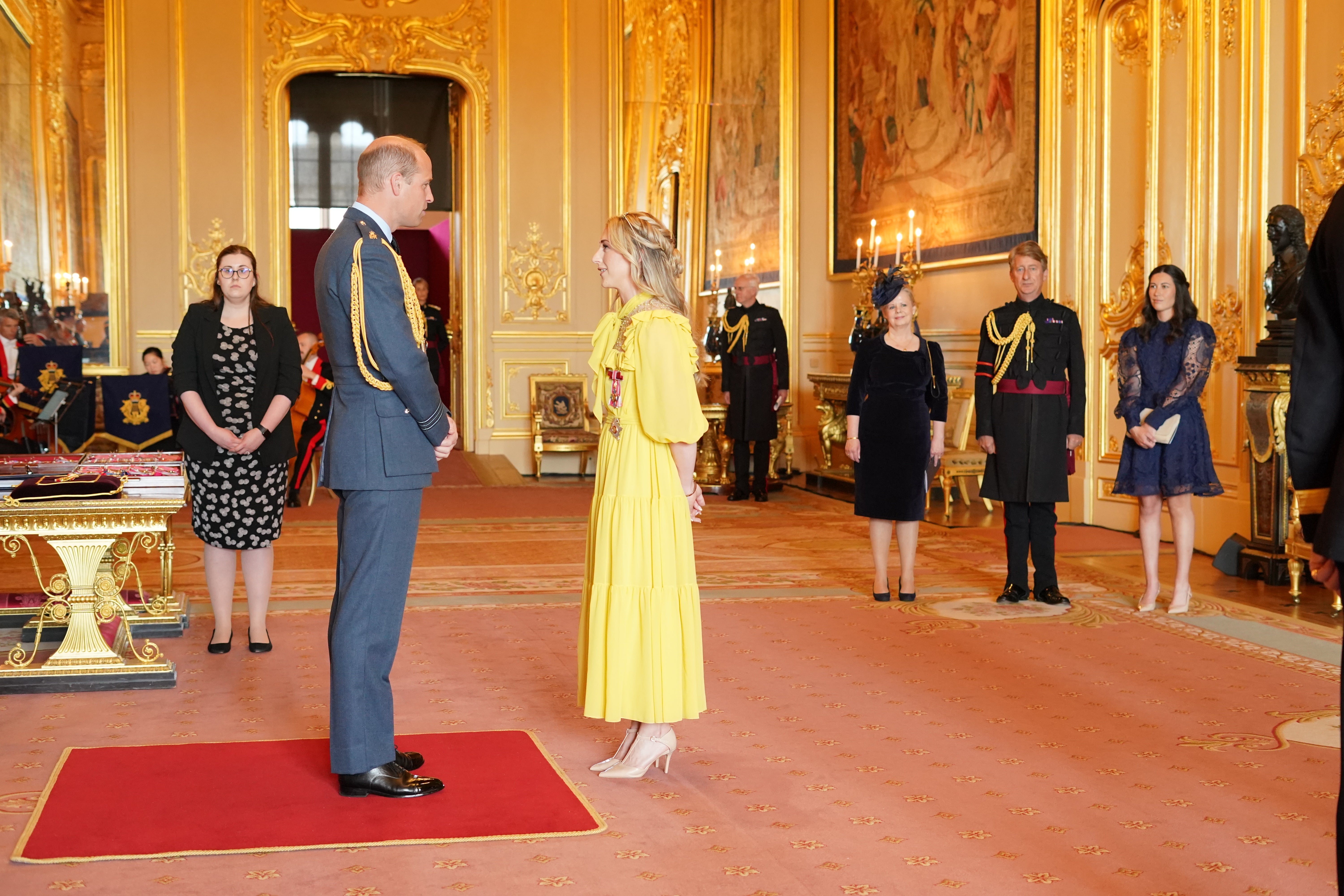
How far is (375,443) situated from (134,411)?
846cm

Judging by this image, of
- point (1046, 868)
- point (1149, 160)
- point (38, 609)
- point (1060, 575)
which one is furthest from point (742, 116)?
point (1046, 868)

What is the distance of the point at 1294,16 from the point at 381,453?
6153mm

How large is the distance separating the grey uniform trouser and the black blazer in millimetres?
1780

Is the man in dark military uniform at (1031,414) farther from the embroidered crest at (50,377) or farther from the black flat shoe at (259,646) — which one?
the embroidered crest at (50,377)

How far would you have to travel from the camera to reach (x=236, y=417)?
4969 millimetres

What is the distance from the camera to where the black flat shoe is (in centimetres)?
516

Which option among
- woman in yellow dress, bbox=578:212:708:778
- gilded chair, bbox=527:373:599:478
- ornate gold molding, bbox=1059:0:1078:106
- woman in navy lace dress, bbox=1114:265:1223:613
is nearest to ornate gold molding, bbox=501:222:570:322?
gilded chair, bbox=527:373:599:478

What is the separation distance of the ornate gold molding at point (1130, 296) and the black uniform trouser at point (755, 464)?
9.45 ft

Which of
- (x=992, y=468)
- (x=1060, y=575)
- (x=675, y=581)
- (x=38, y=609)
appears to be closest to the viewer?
(x=675, y=581)

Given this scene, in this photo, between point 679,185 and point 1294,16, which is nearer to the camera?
point 1294,16

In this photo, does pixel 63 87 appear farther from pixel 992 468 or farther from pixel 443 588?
pixel 992 468

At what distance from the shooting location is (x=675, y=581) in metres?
3.62

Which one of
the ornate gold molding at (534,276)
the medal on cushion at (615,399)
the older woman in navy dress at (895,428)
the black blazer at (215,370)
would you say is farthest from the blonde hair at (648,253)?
the ornate gold molding at (534,276)

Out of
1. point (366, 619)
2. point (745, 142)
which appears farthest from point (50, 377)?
point (366, 619)
